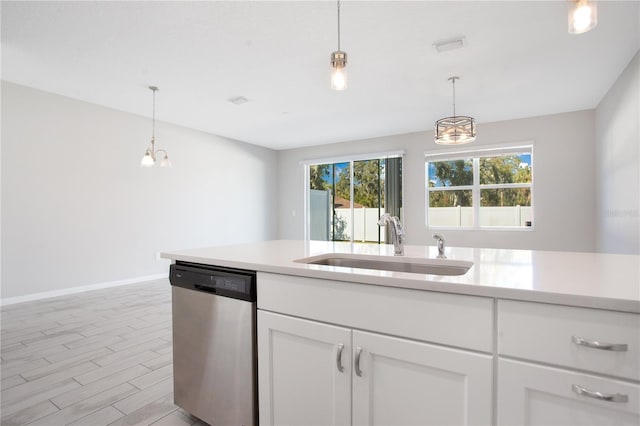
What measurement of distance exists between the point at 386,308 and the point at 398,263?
0.57 m

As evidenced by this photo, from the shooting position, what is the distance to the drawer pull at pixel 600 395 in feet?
2.43

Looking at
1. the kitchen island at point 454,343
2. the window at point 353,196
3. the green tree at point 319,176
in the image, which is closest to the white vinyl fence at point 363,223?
the window at point 353,196

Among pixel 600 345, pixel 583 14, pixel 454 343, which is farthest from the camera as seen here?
pixel 583 14

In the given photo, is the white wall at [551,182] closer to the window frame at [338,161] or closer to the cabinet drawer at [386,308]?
the window frame at [338,161]

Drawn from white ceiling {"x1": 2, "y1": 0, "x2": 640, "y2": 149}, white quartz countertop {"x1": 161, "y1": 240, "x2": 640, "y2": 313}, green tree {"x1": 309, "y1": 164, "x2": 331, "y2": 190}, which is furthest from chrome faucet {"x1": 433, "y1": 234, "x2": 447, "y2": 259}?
green tree {"x1": 309, "y1": 164, "x2": 331, "y2": 190}

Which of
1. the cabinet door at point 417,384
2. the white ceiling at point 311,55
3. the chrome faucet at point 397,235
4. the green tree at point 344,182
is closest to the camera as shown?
the cabinet door at point 417,384

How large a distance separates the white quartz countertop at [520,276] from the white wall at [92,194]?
364cm

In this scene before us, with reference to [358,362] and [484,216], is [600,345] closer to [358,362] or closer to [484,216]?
[358,362]

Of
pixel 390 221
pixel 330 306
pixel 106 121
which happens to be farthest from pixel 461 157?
pixel 106 121

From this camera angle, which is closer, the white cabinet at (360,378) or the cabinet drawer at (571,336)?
the cabinet drawer at (571,336)

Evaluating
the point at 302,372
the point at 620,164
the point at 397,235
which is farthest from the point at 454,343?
the point at 620,164

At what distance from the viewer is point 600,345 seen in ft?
2.48

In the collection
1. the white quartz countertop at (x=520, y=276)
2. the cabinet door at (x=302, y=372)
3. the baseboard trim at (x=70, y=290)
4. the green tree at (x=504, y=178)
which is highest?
the green tree at (x=504, y=178)

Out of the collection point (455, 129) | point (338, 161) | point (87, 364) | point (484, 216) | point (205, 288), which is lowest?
point (87, 364)
